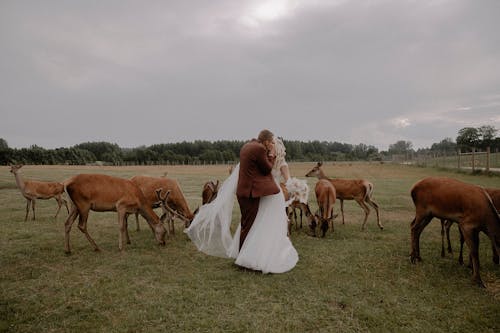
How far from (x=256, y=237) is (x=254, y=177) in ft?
4.02

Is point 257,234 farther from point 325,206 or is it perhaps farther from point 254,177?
point 325,206

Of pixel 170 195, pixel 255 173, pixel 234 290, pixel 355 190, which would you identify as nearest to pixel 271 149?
pixel 255 173

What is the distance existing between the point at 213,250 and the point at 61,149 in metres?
102

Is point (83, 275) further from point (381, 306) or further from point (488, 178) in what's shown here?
point (488, 178)

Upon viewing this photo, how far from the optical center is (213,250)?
23.7 feet

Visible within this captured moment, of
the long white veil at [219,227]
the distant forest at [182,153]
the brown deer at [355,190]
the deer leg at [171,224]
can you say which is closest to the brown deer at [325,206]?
the brown deer at [355,190]

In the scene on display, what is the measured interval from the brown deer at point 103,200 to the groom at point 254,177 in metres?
2.83

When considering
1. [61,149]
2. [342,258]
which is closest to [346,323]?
[342,258]

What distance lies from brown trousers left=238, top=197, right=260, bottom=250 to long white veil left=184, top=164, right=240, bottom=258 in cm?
77

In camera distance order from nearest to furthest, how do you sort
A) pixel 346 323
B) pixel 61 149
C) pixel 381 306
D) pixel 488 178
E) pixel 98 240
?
pixel 346 323
pixel 381 306
pixel 98 240
pixel 488 178
pixel 61 149

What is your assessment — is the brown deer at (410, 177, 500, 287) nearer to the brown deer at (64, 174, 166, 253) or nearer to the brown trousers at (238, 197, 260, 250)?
the brown trousers at (238, 197, 260, 250)

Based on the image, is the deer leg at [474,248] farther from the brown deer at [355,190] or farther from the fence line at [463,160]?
the fence line at [463,160]

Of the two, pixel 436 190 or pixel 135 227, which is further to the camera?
pixel 135 227

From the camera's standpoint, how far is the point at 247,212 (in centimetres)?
648
